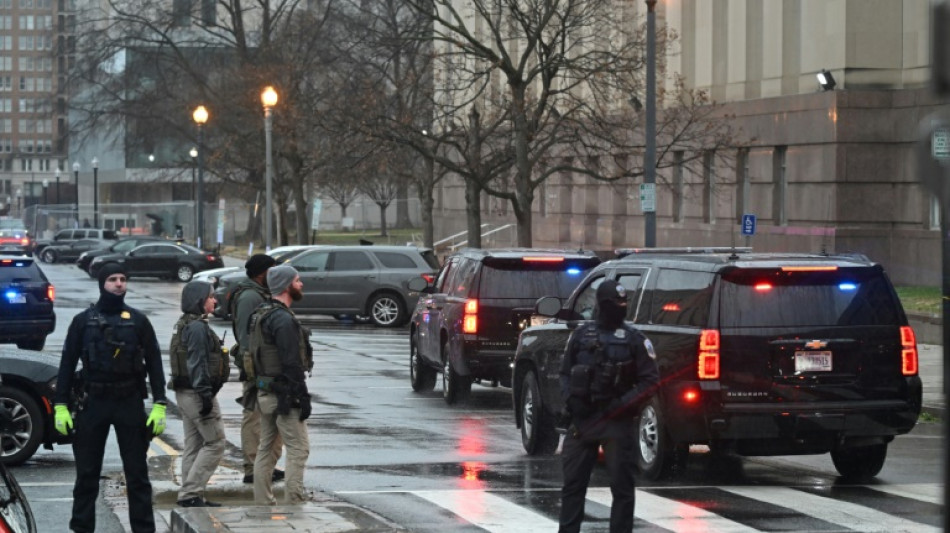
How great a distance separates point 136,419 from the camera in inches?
402

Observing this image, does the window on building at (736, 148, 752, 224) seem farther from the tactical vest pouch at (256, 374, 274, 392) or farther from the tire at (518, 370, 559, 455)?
the tactical vest pouch at (256, 374, 274, 392)

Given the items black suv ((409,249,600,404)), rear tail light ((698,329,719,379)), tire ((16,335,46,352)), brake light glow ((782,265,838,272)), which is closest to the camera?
rear tail light ((698,329,719,379))

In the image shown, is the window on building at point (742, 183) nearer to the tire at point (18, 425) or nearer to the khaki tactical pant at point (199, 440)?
the tire at point (18, 425)

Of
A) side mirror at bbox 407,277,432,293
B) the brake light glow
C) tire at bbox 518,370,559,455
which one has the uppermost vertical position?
the brake light glow

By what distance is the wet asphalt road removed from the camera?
11.2m

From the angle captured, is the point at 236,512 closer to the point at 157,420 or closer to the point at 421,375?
the point at 157,420

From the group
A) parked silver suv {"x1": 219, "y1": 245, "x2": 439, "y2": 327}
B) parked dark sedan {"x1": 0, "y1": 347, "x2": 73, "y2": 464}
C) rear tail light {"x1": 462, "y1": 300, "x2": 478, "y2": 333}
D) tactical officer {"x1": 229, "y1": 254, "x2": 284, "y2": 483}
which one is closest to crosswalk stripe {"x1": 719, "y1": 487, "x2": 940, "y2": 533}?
tactical officer {"x1": 229, "y1": 254, "x2": 284, "y2": 483}

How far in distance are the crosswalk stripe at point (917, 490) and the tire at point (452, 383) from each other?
7.22 meters

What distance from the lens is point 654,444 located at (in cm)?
1309

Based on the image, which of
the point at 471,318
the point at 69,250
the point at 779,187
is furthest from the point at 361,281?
the point at 69,250

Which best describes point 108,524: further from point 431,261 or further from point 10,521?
point 431,261

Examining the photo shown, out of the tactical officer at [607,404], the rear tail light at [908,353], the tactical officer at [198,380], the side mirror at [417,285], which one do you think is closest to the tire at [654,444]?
the rear tail light at [908,353]

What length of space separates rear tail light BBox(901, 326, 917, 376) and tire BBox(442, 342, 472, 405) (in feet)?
24.6

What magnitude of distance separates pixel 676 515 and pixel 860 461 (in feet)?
9.09
